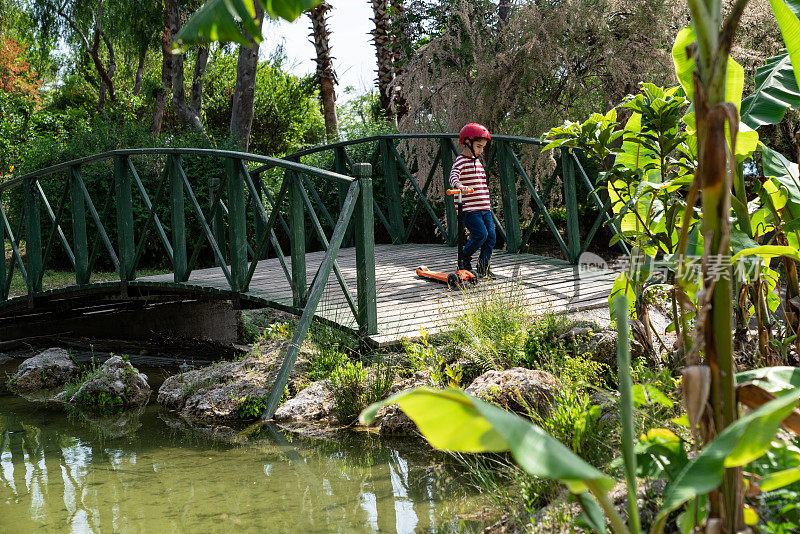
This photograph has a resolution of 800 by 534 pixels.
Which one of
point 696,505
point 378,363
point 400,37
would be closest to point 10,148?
point 400,37

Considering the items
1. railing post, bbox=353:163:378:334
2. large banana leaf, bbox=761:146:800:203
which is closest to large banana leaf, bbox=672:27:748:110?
Answer: large banana leaf, bbox=761:146:800:203

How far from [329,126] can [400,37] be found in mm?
3671

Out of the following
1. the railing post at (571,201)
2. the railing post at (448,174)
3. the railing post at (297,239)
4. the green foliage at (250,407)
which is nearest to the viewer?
the green foliage at (250,407)

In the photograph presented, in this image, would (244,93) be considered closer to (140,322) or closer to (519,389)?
(140,322)

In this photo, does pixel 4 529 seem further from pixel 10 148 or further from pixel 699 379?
pixel 10 148

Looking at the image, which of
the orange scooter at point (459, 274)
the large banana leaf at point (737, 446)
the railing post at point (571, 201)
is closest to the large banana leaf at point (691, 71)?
the large banana leaf at point (737, 446)

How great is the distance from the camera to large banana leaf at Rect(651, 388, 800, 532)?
150cm

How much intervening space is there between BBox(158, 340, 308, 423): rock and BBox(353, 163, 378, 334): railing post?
70 centimetres

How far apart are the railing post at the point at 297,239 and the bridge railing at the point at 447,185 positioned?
6.86 ft

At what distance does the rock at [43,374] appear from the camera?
7156mm

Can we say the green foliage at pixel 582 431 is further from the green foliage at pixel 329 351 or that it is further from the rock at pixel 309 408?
the green foliage at pixel 329 351

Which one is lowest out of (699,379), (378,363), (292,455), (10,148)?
(292,455)

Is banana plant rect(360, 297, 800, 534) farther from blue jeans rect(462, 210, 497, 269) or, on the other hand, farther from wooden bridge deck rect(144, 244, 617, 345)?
blue jeans rect(462, 210, 497, 269)

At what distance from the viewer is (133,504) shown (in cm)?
377
